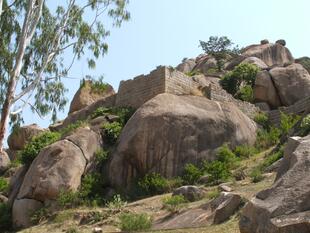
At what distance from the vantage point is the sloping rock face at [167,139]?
17766 millimetres

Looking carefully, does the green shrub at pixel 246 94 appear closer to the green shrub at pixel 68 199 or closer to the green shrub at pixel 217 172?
the green shrub at pixel 217 172

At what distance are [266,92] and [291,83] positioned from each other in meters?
1.32

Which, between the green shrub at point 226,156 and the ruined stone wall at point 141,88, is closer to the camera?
the green shrub at point 226,156

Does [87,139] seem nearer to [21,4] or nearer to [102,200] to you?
[102,200]

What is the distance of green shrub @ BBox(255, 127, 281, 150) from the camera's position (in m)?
19.5

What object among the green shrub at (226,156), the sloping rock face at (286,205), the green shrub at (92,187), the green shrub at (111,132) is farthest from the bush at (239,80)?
the sloping rock face at (286,205)

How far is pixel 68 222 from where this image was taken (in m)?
15.0

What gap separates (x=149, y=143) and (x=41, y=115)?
12.9 ft

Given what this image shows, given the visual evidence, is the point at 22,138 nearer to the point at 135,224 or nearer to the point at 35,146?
→ the point at 35,146

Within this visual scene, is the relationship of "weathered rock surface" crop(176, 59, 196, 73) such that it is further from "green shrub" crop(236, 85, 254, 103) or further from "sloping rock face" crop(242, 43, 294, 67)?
"green shrub" crop(236, 85, 254, 103)

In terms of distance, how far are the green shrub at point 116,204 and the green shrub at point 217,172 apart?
2.76m

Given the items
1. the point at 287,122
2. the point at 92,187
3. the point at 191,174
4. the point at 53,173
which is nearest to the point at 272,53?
the point at 287,122

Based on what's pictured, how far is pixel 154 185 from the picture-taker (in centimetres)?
1677

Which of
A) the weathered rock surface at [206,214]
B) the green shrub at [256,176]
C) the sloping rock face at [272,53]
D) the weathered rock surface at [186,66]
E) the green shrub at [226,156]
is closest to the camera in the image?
the weathered rock surface at [206,214]
